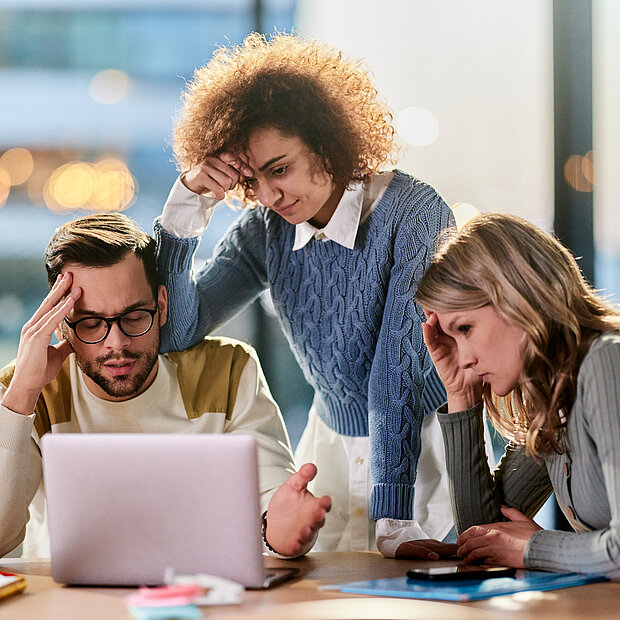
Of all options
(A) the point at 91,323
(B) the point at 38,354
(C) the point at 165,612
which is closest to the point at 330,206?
(A) the point at 91,323

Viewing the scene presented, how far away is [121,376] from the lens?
5.73ft

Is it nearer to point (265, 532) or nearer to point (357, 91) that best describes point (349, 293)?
point (357, 91)

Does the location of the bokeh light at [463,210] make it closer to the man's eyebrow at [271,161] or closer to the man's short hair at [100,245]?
the man's eyebrow at [271,161]

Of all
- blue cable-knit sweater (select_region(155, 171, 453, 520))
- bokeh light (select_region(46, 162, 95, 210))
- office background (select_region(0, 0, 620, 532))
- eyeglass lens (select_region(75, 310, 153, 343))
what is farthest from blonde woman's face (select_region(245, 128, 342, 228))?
bokeh light (select_region(46, 162, 95, 210))

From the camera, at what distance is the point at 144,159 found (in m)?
2.41

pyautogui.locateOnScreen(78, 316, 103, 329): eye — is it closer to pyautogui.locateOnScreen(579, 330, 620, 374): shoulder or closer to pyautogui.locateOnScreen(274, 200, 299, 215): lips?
pyautogui.locateOnScreen(274, 200, 299, 215): lips

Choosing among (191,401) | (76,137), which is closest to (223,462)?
(191,401)

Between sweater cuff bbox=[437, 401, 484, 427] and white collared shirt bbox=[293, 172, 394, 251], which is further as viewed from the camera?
white collared shirt bbox=[293, 172, 394, 251]

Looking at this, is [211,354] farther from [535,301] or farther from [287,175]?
[535,301]

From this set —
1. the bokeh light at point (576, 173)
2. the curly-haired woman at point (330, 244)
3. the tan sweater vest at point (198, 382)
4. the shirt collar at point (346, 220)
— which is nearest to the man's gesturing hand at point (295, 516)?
the curly-haired woman at point (330, 244)

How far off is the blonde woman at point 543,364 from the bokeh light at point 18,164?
1405 mm

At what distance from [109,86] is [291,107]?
2.88 feet

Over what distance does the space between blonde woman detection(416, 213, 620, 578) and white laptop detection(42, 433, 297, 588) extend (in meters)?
0.47

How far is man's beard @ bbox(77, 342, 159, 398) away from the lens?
173 cm
